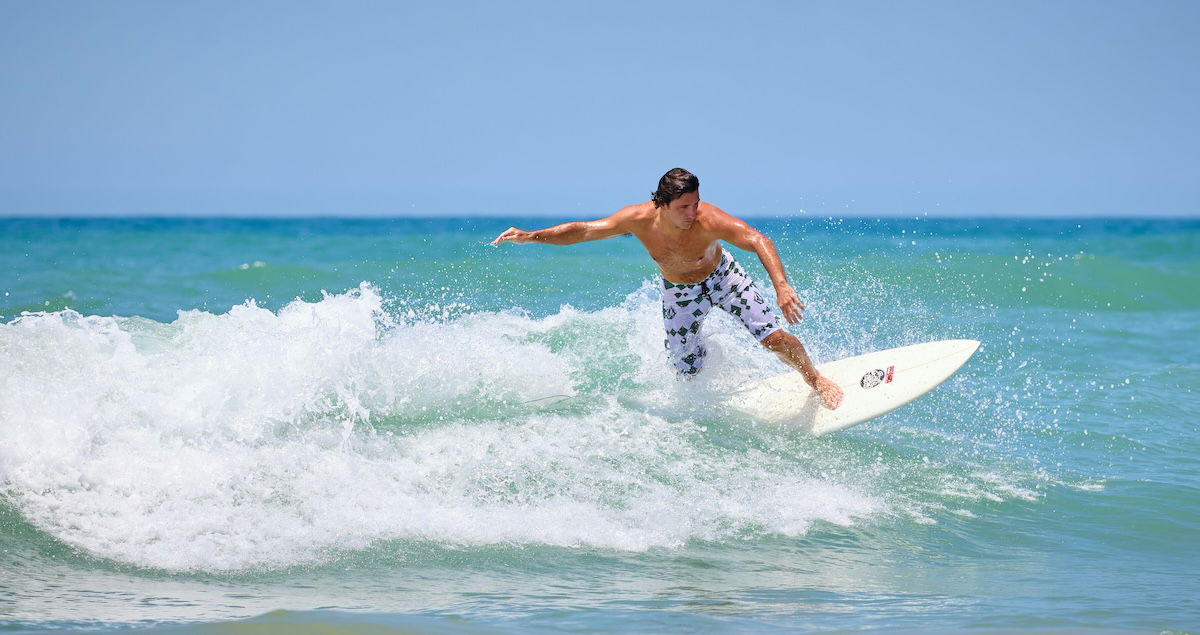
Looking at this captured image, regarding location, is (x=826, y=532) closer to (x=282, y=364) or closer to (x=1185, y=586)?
(x=1185, y=586)

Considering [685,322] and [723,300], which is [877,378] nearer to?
[723,300]

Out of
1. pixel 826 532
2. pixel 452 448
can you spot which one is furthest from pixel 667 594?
pixel 452 448

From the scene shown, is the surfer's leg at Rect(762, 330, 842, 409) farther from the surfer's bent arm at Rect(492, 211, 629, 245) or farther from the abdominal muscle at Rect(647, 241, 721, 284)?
the surfer's bent arm at Rect(492, 211, 629, 245)

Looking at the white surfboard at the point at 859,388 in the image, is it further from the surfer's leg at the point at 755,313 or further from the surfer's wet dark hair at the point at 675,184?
the surfer's wet dark hair at the point at 675,184

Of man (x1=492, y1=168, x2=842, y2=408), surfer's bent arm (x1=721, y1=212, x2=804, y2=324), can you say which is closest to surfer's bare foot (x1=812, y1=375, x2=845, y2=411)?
man (x1=492, y1=168, x2=842, y2=408)

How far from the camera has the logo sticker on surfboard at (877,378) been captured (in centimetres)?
679

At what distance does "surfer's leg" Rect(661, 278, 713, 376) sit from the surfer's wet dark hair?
854 millimetres

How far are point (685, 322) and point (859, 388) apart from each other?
1.27m

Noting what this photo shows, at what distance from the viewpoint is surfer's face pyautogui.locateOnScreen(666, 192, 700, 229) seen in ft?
18.8

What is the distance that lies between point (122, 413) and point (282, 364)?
38.0 inches

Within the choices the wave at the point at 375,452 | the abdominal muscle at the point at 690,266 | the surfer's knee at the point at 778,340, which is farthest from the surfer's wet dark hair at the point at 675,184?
the wave at the point at 375,452

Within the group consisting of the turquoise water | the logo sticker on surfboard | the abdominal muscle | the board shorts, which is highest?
the abdominal muscle

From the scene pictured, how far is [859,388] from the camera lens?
6.80 m

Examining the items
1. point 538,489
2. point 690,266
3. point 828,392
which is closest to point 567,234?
point 690,266
